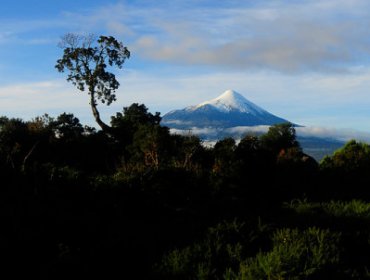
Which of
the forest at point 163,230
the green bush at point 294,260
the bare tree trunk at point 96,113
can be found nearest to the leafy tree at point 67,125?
the bare tree trunk at point 96,113

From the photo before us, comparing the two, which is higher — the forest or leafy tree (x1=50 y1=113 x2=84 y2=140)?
leafy tree (x1=50 y1=113 x2=84 y2=140)

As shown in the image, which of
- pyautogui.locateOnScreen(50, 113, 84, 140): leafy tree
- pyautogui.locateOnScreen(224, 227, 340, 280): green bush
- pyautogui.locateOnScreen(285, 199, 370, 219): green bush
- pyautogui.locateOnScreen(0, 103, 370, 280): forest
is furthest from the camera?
pyautogui.locateOnScreen(50, 113, 84, 140): leafy tree

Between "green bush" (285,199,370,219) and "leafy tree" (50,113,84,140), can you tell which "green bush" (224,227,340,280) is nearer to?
"green bush" (285,199,370,219)

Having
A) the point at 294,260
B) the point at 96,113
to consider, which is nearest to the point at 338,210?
the point at 294,260

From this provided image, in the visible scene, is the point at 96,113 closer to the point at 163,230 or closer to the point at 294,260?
the point at 163,230

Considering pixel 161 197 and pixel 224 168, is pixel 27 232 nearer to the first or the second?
pixel 161 197

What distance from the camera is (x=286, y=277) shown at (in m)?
9.05

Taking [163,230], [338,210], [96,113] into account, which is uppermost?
[96,113]

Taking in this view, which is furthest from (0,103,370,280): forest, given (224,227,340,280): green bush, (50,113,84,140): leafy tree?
(50,113,84,140): leafy tree

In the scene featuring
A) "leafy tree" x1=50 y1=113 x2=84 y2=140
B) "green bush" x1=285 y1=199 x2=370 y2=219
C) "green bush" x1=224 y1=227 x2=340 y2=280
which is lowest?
"green bush" x1=224 y1=227 x2=340 y2=280

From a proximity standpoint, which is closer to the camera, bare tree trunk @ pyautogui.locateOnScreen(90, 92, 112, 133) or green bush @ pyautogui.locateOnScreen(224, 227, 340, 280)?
green bush @ pyautogui.locateOnScreen(224, 227, 340, 280)

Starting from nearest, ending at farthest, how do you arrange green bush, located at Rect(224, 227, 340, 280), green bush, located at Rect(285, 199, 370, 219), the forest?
green bush, located at Rect(224, 227, 340, 280), the forest, green bush, located at Rect(285, 199, 370, 219)

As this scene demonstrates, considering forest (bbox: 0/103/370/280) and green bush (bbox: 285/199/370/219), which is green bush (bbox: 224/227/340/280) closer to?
forest (bbox: 0/103/370/280)

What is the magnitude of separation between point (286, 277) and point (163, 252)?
9.87 feet
